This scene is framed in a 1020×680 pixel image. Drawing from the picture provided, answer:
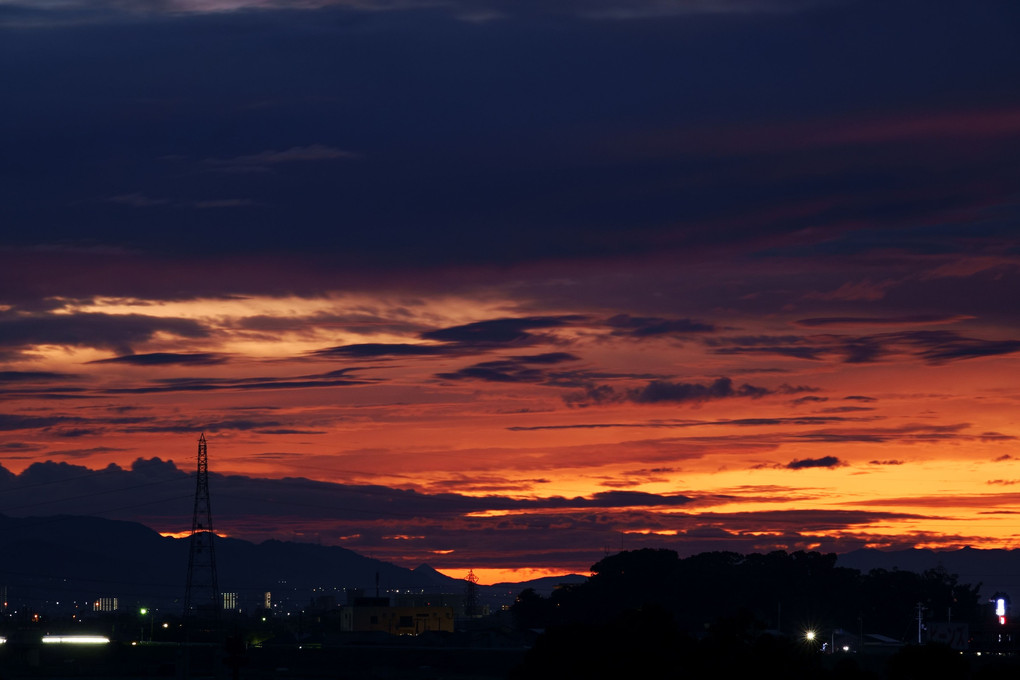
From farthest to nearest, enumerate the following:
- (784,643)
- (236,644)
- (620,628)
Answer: (620,628), (236,644), (784,643)

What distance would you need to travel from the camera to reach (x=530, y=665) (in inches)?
5630

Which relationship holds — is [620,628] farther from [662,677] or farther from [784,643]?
[784,643]

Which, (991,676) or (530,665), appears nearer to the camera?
(991,676)

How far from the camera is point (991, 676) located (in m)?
79.5

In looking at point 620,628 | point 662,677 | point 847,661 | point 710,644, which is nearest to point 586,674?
point 620,628

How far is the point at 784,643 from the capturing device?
86.9 m

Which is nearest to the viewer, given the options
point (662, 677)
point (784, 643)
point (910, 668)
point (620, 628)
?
point (910, 668)

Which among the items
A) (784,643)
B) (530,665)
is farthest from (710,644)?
(530,665)

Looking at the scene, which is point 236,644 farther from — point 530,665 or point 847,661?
point 530,665

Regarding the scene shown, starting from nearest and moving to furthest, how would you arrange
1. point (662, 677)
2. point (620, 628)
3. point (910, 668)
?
point (910, 668), point (662, 677), point (620, 628)

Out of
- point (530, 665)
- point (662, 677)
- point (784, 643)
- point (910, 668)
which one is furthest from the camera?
point (530, 665)

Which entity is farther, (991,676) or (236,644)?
(236,644)

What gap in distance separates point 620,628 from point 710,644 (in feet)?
94.7

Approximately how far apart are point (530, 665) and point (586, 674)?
2523cm
